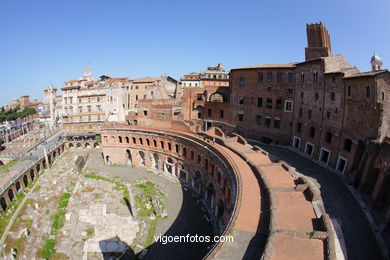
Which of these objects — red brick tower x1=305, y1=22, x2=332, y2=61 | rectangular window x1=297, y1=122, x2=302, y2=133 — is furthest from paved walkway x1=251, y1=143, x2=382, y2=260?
red brick tower x1=305, y1=22, x2=332, y2=61

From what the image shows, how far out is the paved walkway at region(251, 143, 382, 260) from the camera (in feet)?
42.8

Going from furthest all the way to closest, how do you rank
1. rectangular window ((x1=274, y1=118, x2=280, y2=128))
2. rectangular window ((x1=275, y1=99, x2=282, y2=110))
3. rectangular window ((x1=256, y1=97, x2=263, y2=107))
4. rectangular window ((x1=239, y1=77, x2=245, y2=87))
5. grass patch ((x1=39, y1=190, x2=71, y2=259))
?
rectangular window ((x1=239, y1=77, x2=245, y2=87)) → rectangular window ((x1=256, y1=97, x2=263, y2=107)) → rectangular window ((x1=274, y1=118, x2=280, y2=128)) → rectangular window ((x1=275, y1=99, x2=282, y2=110)) → grass patch ((x1=39, y1=190, x2=71, y2=259))

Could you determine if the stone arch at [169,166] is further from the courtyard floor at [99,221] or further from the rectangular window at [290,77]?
the rectangular window at [290,77]

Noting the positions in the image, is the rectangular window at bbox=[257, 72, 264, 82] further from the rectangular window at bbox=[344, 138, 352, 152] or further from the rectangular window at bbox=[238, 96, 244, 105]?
the rectangular window at bbox=[344, 138, 352, 152]

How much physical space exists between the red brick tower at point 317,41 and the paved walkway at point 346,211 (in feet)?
46.0

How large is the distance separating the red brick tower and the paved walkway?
46.0 ft

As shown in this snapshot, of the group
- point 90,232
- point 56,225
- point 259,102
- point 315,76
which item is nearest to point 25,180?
point 56,225

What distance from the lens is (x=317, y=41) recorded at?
2903cm

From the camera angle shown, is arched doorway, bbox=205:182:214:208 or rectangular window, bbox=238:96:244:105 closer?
arched doorway, bbox=205:182:214:208

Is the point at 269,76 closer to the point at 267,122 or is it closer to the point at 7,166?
the point at 267,122

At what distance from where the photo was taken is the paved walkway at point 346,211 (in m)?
13.1

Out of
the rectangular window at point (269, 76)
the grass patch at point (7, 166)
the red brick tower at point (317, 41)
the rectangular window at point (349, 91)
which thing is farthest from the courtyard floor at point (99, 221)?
Answer: the red brick tower at point (317, 41)

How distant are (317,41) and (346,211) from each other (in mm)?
21572

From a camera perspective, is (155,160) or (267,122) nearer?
(267,122)
